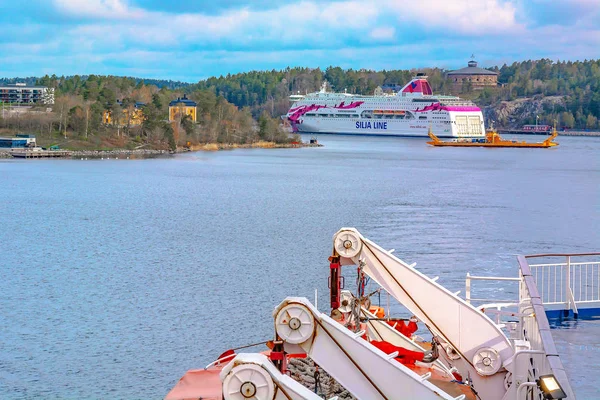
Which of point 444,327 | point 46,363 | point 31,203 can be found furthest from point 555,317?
point 31,203

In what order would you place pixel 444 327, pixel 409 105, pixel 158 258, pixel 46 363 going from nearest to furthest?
pixel 444 327 → pixel 46 363 → pixel 158 258 → pixel 409 105

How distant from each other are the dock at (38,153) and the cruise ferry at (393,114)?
190 feet

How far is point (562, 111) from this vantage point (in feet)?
650

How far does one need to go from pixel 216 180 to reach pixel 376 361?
55.8 metres

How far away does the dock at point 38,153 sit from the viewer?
89.1m

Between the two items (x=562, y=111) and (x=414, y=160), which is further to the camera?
(x=562, y=111)

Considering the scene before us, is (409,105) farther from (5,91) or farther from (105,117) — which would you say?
(5,91)

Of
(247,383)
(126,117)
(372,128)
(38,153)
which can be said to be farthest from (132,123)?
(247,383)

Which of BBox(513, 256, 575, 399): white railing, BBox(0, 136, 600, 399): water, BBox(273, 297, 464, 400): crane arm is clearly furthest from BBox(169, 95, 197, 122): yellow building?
BBox(273, 297, 464, 400): crane arm

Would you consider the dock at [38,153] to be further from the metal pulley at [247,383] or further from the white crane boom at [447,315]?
the metal pulley at [247,383]

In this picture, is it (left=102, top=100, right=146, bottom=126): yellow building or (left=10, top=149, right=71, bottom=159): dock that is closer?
(left=10, top=149, right=71, bottom=159): dock

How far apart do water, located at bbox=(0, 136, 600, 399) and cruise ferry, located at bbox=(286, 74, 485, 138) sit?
6004cm

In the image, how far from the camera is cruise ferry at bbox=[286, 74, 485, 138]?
13450cm

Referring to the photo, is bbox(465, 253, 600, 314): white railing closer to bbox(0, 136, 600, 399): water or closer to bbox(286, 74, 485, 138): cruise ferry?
bbox(0, 136, 600, 399): water
